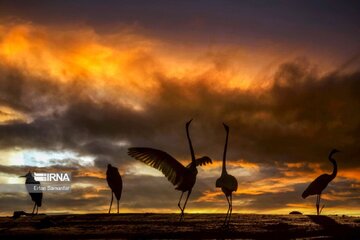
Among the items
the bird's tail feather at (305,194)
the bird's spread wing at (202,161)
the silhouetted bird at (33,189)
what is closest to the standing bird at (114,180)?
the silhouetted bird at (33,189)

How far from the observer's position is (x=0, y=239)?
511 inches

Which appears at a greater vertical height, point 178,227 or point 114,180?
point 114,180

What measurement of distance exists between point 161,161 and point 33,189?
11.5 meters

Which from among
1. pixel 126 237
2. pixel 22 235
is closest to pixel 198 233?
pixel 126 237

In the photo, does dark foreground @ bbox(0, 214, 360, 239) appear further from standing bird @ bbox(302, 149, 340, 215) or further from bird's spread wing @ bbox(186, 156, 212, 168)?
standing bird @ bbox(302, 149, 340, 215)

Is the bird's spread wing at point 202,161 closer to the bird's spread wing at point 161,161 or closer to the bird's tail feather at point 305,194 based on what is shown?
the bird's spread wing at point 161,161

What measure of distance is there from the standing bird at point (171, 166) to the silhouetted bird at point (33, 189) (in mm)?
10841

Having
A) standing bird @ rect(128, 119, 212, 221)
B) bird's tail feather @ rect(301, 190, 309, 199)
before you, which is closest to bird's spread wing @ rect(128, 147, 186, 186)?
standing bird @ rect(128, 119, 212, 221)

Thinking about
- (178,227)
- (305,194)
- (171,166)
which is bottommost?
(178,227)

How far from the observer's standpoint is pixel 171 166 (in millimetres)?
16562

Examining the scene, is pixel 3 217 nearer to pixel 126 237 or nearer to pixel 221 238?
pixel 126 237

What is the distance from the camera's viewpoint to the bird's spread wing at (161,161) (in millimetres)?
16203

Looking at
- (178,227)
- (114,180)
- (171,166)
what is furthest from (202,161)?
(114,180)

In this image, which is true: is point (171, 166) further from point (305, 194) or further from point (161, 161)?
point (305, 194)
